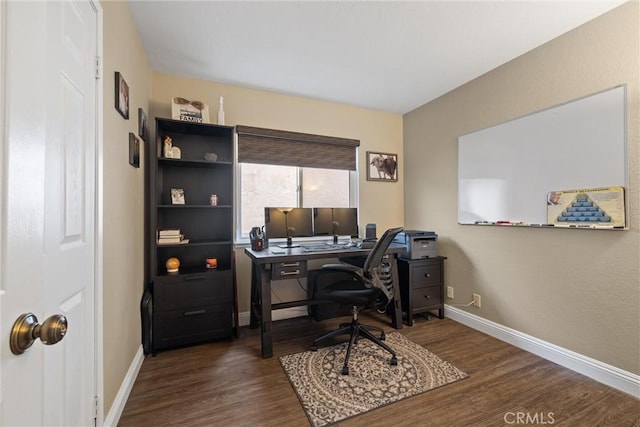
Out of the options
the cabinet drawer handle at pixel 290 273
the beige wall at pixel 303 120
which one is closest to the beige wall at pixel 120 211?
the beige wall at pixel 303 120

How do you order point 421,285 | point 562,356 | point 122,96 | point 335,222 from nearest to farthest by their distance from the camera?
point 122,96 < point 562,356 < point 421,285 < point 335,222

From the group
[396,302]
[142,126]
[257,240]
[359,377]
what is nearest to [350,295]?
[359,377]

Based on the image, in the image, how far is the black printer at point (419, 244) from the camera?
2.74 metres

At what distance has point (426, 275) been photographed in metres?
2.78

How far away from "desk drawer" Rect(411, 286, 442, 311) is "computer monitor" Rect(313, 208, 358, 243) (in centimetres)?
89

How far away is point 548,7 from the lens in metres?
1.70

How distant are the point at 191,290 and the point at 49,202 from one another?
158cm

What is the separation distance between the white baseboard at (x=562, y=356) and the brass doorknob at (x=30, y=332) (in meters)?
2.85

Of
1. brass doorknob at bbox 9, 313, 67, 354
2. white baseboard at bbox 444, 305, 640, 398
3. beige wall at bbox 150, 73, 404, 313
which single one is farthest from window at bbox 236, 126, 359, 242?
brass doorknob at bbox 9, 313, 67, 354

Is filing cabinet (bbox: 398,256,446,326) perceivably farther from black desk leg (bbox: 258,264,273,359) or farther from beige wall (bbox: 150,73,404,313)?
black desk leg (bbox: 258,264,273,359)

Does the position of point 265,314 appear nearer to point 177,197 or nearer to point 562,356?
point 177,197

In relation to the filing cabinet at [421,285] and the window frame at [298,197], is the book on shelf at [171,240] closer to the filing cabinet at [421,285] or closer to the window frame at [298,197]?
the window frame at [298,197]

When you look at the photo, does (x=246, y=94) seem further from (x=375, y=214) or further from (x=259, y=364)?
(x=259, y=364)

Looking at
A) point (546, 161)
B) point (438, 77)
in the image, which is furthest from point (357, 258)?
point (438, 77)
